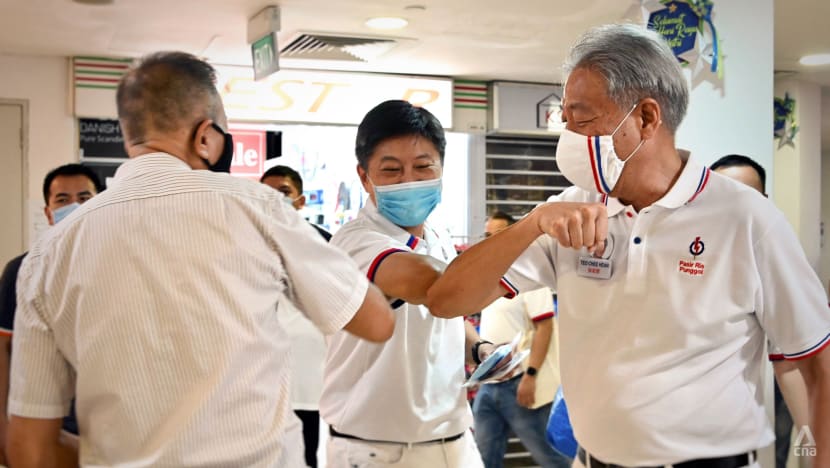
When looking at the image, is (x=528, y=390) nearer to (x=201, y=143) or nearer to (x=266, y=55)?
(x=266, y=55)

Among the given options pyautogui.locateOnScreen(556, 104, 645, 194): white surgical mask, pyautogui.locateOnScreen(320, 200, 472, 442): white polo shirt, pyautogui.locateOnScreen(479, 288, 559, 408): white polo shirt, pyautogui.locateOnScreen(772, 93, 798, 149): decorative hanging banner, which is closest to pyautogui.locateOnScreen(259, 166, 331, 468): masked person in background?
pyautogui.locateOnScreen(479, 288, 559, 408): white polo shirt

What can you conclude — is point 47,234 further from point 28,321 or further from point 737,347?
point 737,347

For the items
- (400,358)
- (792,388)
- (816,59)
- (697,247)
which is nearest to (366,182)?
(400,358)

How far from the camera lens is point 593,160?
2148mm

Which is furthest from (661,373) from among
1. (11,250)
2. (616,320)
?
(11,250)

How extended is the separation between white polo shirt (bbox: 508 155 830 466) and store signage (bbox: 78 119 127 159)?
687 centimetres

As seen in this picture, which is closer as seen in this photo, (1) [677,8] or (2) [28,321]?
(2) [28,321]

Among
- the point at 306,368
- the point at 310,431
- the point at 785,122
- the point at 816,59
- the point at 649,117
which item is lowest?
the point at 310,431

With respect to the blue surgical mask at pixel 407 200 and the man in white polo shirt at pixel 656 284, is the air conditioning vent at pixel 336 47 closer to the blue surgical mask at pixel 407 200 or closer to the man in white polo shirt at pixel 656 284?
the blue surgical mask at pixel 407 200

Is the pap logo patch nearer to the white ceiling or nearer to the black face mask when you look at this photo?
the black face mask

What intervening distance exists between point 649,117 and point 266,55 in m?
4.84

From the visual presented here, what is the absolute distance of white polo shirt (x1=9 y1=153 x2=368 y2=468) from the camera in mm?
1734

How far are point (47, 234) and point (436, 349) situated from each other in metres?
1.34

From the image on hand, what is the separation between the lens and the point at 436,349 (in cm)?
277
